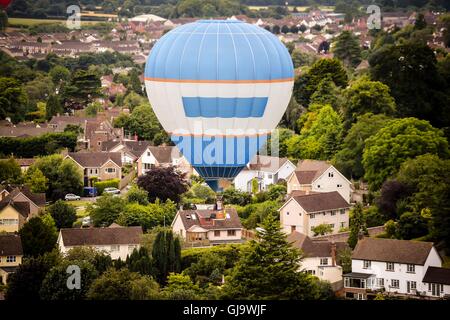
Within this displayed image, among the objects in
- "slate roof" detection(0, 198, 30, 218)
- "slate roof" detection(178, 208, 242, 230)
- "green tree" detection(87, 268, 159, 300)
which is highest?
"slate roof" detection(0, 198, 30, 218)

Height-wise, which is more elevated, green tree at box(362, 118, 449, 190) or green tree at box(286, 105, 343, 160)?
green tree at box(286, 105, 343, 160)

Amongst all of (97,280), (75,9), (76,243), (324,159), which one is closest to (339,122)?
(324,159)

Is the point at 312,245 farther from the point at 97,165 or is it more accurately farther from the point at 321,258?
the point at 97,165

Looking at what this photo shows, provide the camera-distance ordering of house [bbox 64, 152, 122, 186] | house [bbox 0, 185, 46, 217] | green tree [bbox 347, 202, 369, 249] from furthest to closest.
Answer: house [bbox 64, 152, 122, 186] → house [bbox 0, 185, 46, 217] → green tree [bbox 347, 202, 369, 249]

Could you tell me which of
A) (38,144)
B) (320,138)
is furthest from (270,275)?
(38,144)

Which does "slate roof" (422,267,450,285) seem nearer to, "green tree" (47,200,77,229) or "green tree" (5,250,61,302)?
"green tree" (5,250,61,302)

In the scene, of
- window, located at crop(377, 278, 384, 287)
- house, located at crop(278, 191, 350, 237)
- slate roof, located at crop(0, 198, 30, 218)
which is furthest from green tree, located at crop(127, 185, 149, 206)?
window, located at crop(377, 278, 384, 287)

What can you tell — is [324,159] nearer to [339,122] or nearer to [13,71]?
[339,122]
